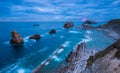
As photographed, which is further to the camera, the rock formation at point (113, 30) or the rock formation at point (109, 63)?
the rock formation at point (113, 30)

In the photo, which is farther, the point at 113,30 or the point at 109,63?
the point at 113,30

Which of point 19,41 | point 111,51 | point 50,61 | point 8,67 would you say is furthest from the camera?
point 19,41

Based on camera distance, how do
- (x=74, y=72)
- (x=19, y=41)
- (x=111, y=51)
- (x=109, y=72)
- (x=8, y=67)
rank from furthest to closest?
(x=19, y=41), (x=8, y=67), (x=74, y=72), (x=111, y=51), (x=109, y=72)

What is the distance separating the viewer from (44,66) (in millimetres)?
40969

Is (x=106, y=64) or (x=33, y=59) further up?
(x=106, y=64)

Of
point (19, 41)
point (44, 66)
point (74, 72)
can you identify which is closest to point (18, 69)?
point (44, 66)

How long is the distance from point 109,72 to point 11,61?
3207 cm

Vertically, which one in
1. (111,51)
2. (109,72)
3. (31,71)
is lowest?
(31,71)

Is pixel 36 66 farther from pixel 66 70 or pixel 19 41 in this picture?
pixel 19 41

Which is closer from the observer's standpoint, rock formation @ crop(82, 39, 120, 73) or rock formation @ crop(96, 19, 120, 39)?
rock formation @ crop(82, 39, 120, 73)

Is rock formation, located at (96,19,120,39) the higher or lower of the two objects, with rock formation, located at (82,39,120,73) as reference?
lower

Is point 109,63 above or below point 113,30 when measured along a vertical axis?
above

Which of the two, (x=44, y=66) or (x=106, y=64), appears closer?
(x=106, y=64)

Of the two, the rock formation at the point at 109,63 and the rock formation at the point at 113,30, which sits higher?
the rock formation at the point at 109,63
